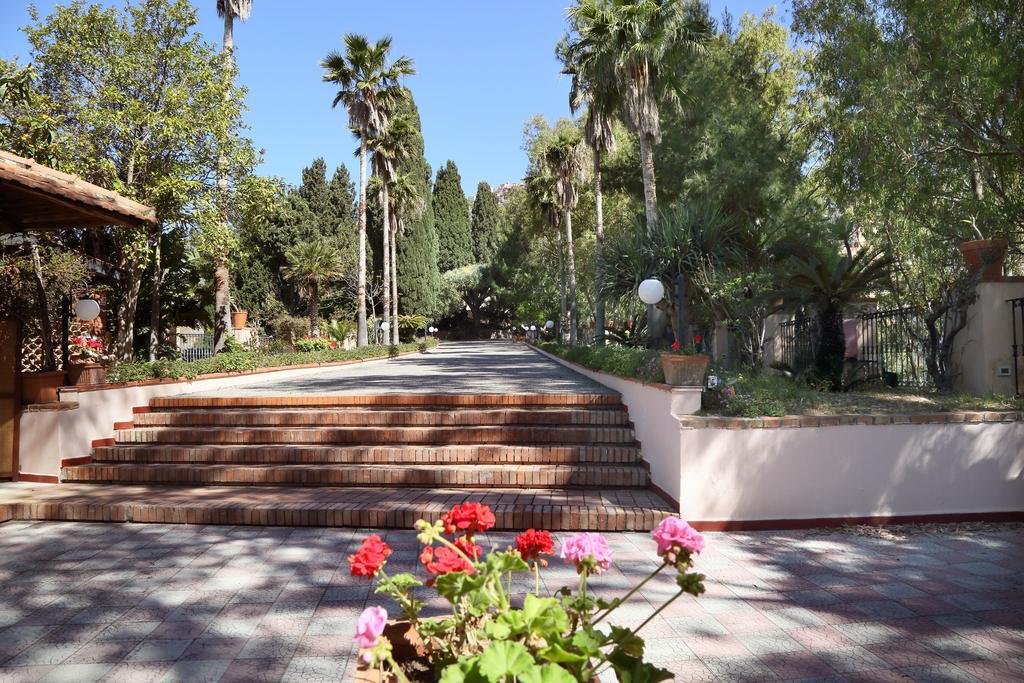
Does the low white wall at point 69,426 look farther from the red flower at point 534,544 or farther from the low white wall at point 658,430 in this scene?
the red flower at point 534,544

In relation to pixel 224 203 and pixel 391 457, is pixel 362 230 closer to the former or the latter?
pixel 224 203

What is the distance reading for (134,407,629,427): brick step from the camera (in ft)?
24.2

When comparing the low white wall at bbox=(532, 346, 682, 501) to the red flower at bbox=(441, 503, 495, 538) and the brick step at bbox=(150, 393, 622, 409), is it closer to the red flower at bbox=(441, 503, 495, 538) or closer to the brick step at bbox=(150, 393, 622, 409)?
the brick step at bbox=(150, 393, 622, 409)

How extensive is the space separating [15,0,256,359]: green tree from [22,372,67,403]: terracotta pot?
6293 mm

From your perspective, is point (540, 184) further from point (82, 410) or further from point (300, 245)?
point (82, 410)

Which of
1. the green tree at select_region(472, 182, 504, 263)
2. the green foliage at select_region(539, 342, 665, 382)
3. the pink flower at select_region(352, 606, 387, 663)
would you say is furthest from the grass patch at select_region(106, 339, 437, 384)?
the green tree at select_region(472, 182, 504, 263)

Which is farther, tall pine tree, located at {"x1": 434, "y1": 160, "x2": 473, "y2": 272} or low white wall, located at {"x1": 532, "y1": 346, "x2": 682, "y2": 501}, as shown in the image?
tall pine tree, located at {"x1": 434, "y1": 160, "x2": 473, "y2": 272}

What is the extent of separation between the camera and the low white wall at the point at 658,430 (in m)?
5.45

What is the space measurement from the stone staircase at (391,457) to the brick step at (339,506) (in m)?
0.02

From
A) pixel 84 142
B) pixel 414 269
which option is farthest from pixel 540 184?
pixel 84 142

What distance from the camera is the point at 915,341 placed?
27.0ft

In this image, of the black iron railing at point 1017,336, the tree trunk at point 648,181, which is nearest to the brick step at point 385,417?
the black iron railing at point 1017,336

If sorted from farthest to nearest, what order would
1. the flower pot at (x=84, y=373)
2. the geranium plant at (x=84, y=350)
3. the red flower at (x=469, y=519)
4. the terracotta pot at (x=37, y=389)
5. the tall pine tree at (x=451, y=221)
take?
1. the tall pine tree at (x=451, y=221)
2. the geranium plant at (x=84, y=350)
3. the flower pot at (x=84, y=373)
4. the terracotta pot at (x=37, y=389)
5. the red flower at (x=469, y=519)

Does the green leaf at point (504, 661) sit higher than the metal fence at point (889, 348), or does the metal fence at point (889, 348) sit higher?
the metal fence at point (889, 348)
